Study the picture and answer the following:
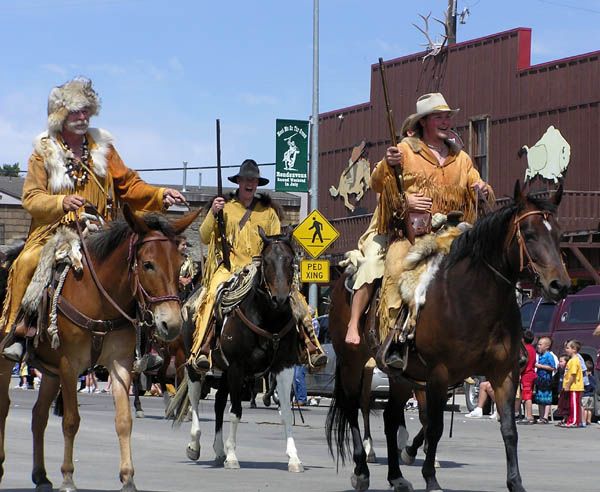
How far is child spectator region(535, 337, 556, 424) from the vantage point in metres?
25.1

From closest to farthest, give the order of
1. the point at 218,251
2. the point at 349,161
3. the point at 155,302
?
1. the point at 155,302
2. the point at 218,251
3. the point at 349,161

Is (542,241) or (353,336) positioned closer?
(542,241)

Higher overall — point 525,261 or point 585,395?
point 525,261

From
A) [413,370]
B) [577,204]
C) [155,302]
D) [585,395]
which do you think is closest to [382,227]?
[413,370]

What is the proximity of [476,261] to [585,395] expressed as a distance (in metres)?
14.9

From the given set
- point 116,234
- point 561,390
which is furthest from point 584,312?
point 116,234

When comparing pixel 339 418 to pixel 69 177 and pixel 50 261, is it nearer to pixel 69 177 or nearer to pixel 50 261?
pixel 50 261

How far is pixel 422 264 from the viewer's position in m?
11.4

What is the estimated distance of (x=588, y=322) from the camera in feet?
87.6

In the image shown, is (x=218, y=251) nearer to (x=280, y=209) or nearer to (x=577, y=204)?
(x=280, y=209)

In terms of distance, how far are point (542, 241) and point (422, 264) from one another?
1.23 metres

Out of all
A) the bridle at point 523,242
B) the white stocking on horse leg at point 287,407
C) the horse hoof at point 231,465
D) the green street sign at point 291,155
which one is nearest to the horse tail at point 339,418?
the white stocking on horse leg at point 287,407

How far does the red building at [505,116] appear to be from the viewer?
115ft

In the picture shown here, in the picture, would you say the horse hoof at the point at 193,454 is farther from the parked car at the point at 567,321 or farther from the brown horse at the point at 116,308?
the parked car at the point at 567,321
